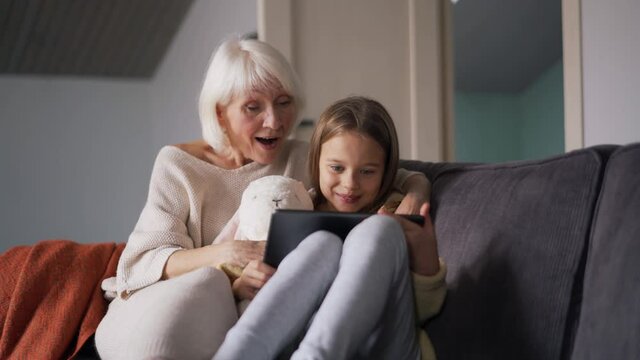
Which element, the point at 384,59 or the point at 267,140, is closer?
the point at 267,140

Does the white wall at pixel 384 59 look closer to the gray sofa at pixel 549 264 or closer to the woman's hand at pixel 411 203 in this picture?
the woman's hand at pixel 411 203

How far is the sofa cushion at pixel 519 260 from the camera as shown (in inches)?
52.9

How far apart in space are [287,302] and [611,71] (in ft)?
5.93

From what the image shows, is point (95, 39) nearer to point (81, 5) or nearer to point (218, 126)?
point (81, 5)

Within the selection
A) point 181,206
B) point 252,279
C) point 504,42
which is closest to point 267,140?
point 181,206

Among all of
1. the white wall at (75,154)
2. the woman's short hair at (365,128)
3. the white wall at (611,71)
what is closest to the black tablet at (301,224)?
the woman's short hair at (365,128)

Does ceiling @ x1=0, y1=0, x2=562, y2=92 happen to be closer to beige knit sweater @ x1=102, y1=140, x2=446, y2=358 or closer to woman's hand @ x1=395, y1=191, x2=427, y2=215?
beige knit sweater @ x1=102, y1=140, x2=446, y2=358

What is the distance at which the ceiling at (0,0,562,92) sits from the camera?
19.8 feet

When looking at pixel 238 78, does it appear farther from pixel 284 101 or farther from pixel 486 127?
pixel 486 127

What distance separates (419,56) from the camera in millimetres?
3947

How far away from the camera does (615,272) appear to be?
1.21 meters

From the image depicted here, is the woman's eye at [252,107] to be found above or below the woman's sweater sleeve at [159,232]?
above

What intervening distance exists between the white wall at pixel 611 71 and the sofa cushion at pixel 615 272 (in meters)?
1.33

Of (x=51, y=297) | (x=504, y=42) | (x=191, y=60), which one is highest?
(x=504, y=42)
